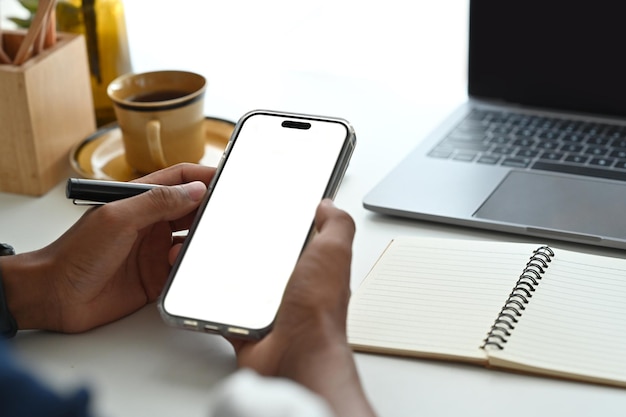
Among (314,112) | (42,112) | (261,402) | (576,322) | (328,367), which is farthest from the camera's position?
(314,112)

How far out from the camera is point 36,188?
1.11 meters

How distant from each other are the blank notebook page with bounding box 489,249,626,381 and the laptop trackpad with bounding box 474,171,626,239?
64 millimetres

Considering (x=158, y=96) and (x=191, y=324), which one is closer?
(x=191, y=324)

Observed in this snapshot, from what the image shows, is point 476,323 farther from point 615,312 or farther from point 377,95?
point 377,95

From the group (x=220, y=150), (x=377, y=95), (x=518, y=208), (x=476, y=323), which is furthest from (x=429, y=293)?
(x=377, y=95)

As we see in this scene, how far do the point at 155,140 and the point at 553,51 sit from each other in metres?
0.51

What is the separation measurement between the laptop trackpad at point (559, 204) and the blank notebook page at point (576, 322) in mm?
64

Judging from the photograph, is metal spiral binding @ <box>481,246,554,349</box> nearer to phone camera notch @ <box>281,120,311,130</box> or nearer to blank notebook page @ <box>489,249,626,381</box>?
blank notebook page @ <box>489,249,626,381</box>

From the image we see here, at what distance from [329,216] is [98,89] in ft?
2.02

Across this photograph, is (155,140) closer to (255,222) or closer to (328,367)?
(255,222)

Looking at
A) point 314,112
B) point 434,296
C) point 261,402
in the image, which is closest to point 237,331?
point 434,296

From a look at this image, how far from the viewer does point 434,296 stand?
32.9 inches

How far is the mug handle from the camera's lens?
1.07 metres

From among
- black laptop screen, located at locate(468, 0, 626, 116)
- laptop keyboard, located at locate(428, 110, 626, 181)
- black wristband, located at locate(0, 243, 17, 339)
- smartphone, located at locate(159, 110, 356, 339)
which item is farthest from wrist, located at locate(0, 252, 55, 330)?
black laptop screen, located at locate(468, 0, 626, 116)
